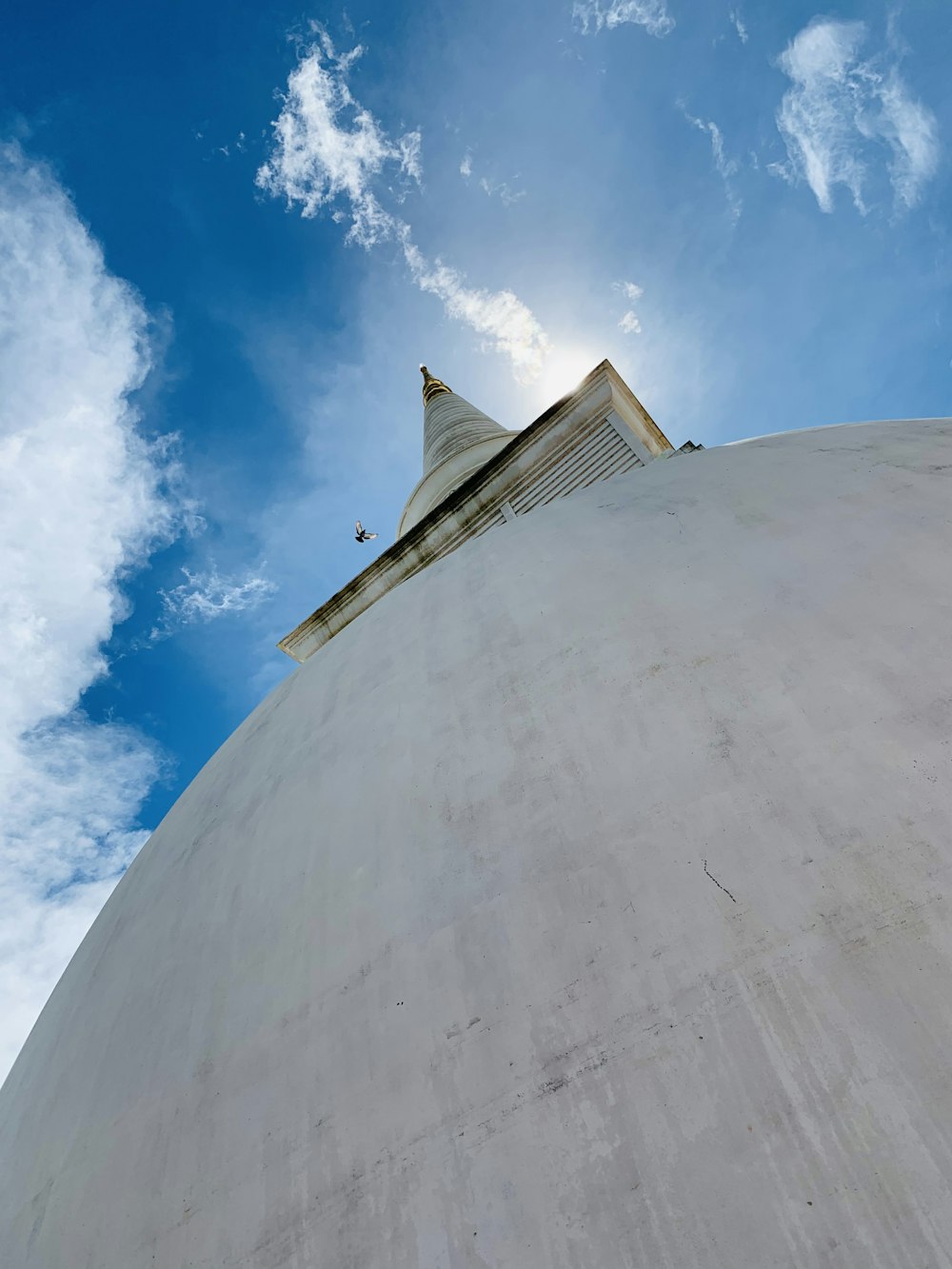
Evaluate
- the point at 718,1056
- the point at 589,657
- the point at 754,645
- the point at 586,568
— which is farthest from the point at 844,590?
the point at 718,1056

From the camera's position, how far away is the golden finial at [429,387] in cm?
1562

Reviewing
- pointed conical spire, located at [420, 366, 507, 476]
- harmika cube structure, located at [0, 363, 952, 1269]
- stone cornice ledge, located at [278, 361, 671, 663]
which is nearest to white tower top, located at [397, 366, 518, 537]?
pointed conical spire, located at [420, 366, 507, 476]

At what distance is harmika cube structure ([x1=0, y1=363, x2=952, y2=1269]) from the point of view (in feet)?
4.97

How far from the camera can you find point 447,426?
42.1ft

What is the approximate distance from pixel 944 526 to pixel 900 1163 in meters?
2.28

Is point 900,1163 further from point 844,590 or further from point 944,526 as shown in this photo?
point 944,526

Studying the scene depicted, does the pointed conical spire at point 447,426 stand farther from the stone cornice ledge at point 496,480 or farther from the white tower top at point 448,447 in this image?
the stone cornice ledge at point 496,480

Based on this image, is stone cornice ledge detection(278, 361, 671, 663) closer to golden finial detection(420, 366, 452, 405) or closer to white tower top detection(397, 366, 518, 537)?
white tower top detection(397, 366, 518, 537)

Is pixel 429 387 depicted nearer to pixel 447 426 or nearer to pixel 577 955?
pixel 447 426

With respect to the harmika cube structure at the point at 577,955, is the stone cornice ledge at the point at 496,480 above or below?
above

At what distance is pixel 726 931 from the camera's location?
180cm

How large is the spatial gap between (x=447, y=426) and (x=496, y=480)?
5.64 metres

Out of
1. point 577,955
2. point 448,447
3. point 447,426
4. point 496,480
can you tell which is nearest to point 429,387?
point 447,426

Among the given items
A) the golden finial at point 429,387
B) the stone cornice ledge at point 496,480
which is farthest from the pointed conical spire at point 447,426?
the stone cornice ledge at point 496,480
